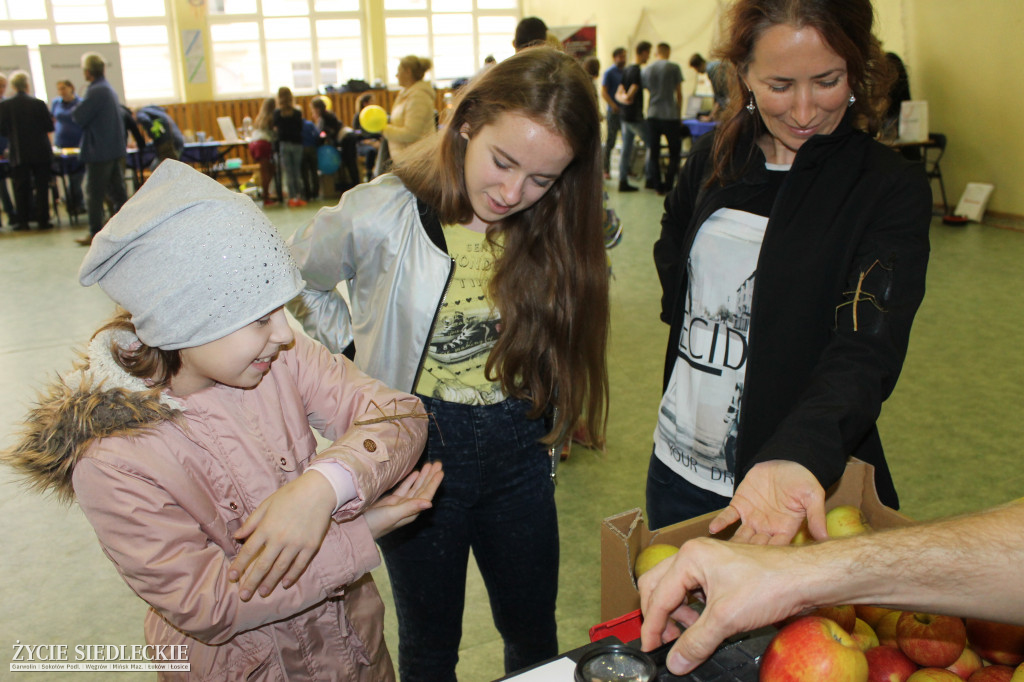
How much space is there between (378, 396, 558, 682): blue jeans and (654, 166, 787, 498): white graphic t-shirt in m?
0.32

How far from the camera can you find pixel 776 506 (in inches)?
46.2

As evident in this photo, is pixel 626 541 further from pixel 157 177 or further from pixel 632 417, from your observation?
pixel 632 417

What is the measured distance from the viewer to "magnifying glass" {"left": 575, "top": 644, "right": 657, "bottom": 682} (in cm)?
92

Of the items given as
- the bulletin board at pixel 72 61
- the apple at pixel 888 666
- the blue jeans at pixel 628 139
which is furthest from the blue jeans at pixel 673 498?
the bulletin board at pixel 72 61

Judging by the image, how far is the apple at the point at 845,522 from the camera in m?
1.24

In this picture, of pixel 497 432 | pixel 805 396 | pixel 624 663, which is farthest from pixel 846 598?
pixel 497 432

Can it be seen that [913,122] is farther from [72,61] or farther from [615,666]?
[72,61]

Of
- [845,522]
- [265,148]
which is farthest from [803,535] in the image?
[265,148]

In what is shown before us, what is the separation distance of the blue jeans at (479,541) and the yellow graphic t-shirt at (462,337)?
0.10 ft

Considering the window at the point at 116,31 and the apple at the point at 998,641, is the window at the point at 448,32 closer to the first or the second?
the window at the point at 116,31

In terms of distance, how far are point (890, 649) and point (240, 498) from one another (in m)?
1.00

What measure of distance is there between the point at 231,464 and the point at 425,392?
0.48 m

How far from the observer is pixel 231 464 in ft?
3.97

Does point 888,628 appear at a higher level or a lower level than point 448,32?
lower
